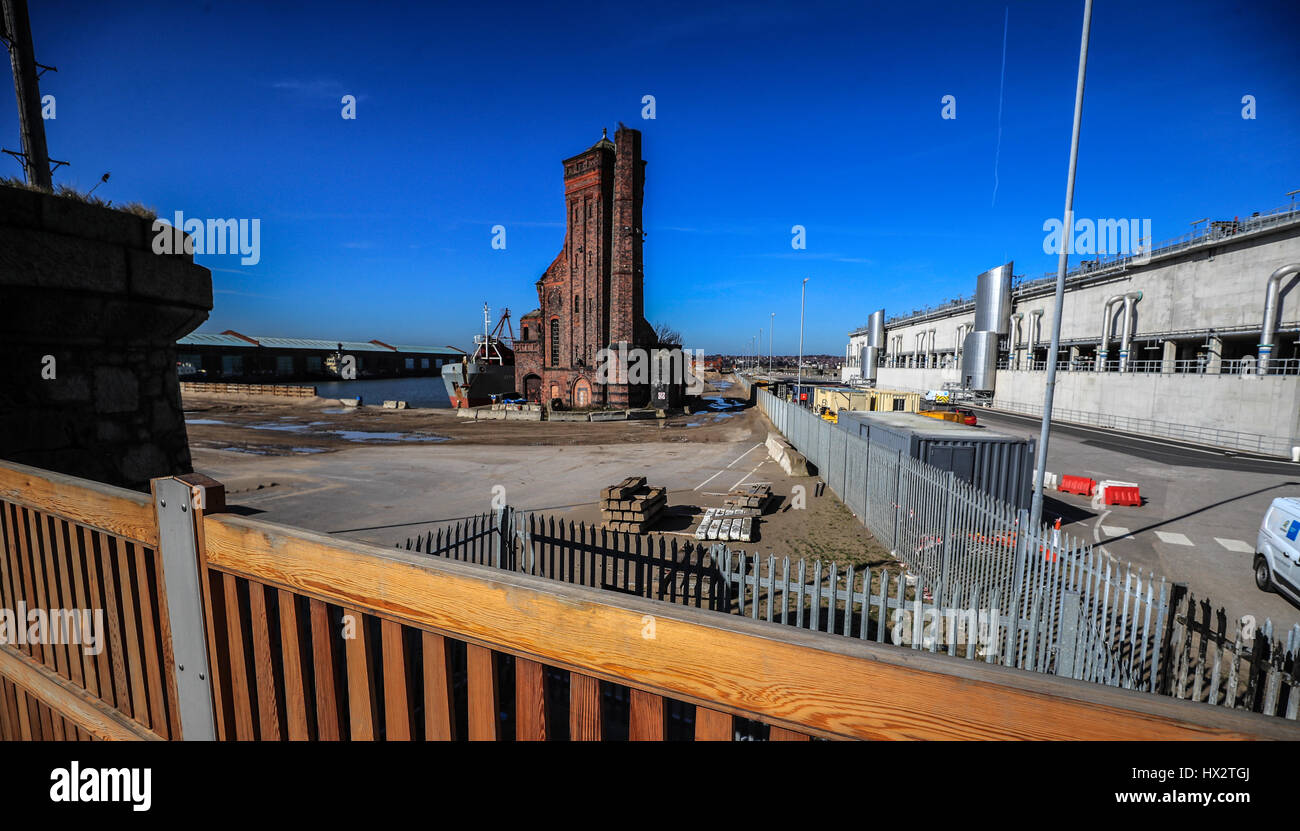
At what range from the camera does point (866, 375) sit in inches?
2940

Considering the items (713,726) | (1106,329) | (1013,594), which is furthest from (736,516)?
(1106,329)

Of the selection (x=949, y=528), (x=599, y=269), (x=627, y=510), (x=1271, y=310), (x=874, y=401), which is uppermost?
(x=599, y=269)

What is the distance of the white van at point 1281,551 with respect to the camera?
7273 mm

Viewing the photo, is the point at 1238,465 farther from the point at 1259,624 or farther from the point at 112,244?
the point at 112,244

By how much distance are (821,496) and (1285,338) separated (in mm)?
26864

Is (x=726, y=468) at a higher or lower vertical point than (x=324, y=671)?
lower

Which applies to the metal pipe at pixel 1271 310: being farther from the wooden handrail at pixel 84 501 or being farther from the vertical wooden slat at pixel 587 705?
the wooden handrail at pixel 84 501

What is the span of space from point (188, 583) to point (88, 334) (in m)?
3.86

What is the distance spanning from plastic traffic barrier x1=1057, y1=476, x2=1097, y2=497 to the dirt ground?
22.4 ft

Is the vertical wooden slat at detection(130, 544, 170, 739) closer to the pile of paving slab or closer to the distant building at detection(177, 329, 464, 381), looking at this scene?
the pile of paving slab

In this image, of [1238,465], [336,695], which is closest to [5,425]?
[336,695]

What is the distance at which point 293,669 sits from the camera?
183cm

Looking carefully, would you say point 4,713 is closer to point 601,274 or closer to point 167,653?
point 167,653

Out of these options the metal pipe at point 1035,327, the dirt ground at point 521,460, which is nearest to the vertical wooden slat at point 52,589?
the dirt ground at point 521,460
